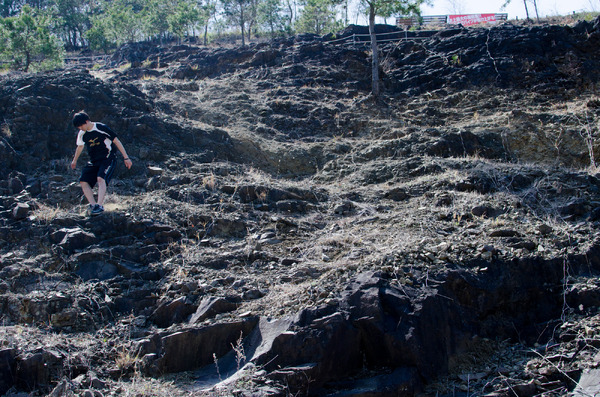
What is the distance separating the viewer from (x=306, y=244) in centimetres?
546

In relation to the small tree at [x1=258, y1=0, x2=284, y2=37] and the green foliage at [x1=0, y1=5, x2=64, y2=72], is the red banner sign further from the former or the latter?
the green foliage at [x1=0, y1=5, x2=64, y2=72]

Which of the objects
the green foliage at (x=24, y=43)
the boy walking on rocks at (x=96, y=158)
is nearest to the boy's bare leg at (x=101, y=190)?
the boy walking on rocks at (x=96, y=158)

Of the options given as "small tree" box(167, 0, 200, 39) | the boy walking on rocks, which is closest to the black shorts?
the boy walking on rocks

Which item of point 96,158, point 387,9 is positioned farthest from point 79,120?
point 387,9

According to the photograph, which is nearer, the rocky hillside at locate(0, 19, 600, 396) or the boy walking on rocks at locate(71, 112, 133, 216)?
the rocky hillside at locate(0, 19, 600, 396)

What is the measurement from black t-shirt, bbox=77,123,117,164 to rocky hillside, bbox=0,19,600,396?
0.69 m

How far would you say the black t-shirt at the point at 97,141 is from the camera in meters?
5.73

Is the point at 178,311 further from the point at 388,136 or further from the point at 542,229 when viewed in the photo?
the point at 388,136

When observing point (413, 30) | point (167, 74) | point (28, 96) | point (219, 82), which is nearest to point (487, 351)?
point (28, 96)

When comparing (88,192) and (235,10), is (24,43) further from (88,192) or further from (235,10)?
(235,10)

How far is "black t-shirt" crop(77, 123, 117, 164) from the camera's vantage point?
5727 millimetres

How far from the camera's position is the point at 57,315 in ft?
13.7

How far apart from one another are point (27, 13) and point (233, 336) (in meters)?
16.5

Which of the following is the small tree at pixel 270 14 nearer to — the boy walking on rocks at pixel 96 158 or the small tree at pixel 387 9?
the small tree at pixel 387 9
